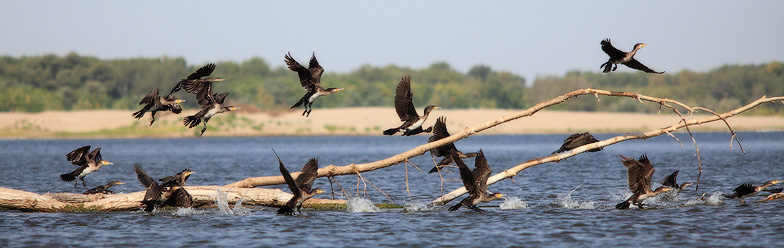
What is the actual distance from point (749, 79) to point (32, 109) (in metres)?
78.0

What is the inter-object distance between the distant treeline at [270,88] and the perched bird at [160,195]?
7074 centimetres

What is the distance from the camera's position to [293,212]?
13.8 m

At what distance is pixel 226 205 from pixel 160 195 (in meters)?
1.10

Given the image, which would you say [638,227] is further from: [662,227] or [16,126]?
[16,126]

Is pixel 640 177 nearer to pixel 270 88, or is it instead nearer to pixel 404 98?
pixel 404 98

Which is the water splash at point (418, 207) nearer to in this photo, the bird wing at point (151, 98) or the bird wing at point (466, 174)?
the bird wing at point (466, 174)

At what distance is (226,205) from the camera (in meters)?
13.8

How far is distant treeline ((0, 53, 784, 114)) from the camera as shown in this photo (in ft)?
290


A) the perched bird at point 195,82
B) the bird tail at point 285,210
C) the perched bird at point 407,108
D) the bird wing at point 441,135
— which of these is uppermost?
the perched bird at point 195,82

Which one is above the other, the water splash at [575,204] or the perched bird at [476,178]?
the perched bird at [476,178]

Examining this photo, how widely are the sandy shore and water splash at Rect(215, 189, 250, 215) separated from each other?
54478mm

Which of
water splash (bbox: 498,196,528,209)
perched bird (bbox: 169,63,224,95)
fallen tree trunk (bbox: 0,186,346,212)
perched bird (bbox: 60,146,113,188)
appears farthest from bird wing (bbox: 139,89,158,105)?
water splash (bbox: 498,196,528,209)

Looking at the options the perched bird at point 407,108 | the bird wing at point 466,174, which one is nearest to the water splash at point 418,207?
the bird wing at point 466,174

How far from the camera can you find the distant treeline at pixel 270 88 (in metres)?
88.5
